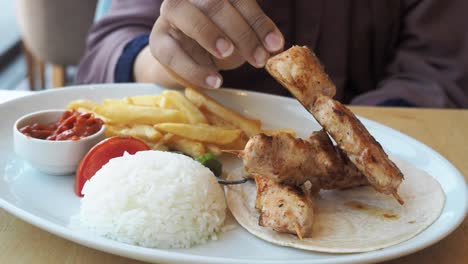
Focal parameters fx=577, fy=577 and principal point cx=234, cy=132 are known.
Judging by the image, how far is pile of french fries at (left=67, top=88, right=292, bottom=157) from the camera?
175 cm

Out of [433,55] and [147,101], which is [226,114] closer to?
[147,101]

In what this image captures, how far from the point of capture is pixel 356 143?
1.30 metres

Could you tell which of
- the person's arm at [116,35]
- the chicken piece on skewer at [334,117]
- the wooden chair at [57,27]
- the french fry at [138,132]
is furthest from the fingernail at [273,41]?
the wooden chair at [57,27]

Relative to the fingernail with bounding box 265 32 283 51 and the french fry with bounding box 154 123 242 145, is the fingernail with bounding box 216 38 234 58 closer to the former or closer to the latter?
the fingernail with bounding box 265 32 283 51

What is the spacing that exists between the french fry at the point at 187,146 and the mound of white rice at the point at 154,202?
0.88 feet

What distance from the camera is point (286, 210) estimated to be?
1.27m

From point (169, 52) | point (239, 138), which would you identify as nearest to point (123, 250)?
point (239, 138)

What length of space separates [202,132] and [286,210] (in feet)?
1.81

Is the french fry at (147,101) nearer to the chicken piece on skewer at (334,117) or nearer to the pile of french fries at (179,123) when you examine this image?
the pile of french fries at (179,123)

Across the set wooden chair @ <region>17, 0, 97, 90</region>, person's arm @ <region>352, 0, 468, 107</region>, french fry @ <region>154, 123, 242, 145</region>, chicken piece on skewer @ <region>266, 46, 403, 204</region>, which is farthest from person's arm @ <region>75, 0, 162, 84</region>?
wooden chair @ <region>17, 0, 97, 90</region>

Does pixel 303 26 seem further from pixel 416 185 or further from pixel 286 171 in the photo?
pixel 286 171

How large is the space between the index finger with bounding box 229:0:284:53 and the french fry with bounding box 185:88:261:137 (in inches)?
12.5

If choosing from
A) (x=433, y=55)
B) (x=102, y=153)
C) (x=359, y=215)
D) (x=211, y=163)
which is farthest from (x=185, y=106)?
(x=433, y=55)

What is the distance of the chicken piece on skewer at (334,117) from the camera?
1290mm
